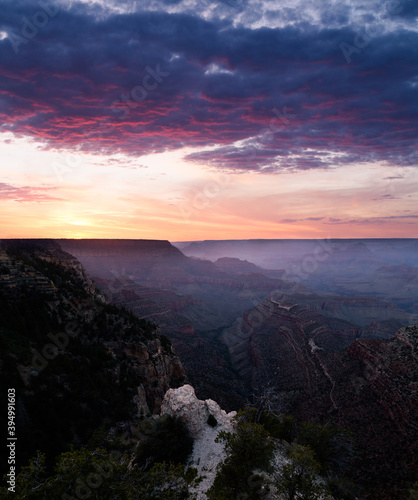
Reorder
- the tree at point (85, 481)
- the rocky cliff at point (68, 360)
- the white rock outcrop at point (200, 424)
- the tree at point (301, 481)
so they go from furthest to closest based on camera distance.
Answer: the white rock outcrop at point (200, 424)
the rocky cliff at point (68, 360)
the tree at point (301, 481)
the tree at point (85, 481)

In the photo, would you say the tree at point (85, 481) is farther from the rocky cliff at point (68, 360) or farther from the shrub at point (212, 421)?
the shrub at point (212, 421)

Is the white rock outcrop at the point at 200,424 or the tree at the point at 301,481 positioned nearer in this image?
the tree at the point at 301,481

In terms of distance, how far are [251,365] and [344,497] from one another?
6029cm

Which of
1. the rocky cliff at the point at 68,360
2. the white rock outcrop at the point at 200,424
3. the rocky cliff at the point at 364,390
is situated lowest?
the rocky cliff at the point at 364,390

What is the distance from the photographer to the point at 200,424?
86.5 feet

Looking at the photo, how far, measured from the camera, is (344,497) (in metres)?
21.6

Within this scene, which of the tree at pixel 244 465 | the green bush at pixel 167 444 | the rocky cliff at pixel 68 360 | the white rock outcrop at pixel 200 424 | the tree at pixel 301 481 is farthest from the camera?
the white rock outcrop at pixel 200 424

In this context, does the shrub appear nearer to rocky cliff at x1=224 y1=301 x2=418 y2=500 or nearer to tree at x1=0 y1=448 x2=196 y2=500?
tree at x1=0 y1=448 x2=196 y2=500

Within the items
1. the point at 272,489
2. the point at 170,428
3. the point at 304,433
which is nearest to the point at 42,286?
the point at 170,428

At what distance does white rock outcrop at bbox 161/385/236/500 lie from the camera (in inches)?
901

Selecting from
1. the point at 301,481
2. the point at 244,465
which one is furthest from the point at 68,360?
the point at 301,481

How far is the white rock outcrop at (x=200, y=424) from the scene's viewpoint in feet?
75.1

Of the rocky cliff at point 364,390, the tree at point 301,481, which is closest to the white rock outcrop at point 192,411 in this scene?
the tree at point 301,481

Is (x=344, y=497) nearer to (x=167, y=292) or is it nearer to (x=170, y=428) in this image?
(x=170, y=428)
